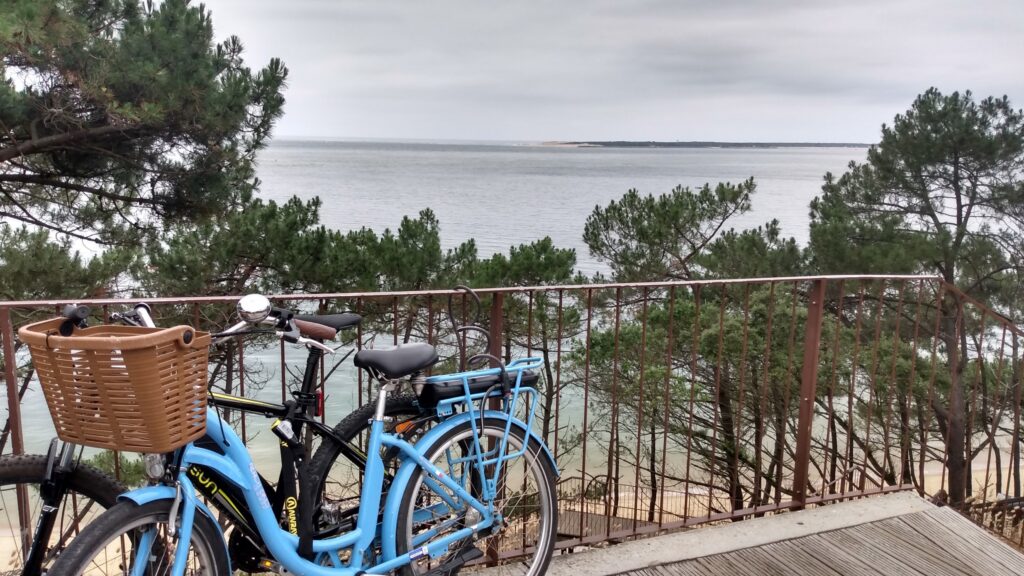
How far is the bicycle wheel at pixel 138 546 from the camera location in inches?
A: 59.3

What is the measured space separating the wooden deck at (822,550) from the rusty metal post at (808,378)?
0.12m

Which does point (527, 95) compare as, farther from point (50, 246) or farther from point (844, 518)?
point (844, 518)

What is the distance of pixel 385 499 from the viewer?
6.98 feet

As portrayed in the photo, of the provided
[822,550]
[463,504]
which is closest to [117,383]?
[463,504]

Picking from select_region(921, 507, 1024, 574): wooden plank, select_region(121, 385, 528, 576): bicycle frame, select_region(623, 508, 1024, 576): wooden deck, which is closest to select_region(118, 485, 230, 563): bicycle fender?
select_region(121, 385, 528, 576): bicycle frame

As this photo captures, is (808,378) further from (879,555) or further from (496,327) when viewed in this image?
(496,327)

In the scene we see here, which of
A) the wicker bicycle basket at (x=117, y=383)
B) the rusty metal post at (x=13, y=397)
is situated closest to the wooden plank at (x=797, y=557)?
the wicker bicycle basket at (x=117, y=383)

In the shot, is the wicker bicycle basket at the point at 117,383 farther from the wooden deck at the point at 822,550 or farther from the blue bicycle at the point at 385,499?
the wooden deck at the point at 822,550

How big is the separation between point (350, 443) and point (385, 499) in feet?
0.65

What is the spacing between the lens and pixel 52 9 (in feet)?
19.5

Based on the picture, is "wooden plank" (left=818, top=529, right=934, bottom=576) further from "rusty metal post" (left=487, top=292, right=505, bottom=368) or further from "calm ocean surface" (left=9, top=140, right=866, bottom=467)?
"calm ocean surface" (left=9, top=140, right=866, bottom=467)

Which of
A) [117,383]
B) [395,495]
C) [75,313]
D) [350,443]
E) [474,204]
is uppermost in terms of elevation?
[75,313]

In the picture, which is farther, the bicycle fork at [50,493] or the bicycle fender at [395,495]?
the bicycle fender at [395,495]

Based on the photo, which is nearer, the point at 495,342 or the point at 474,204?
the point at 495,342
